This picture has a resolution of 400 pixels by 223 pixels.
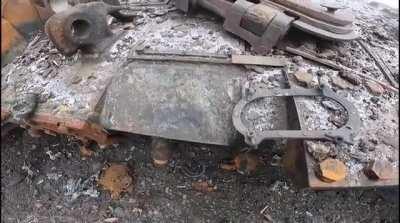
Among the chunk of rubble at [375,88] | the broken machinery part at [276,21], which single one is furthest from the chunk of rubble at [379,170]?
the broken machinery part at [276,21]

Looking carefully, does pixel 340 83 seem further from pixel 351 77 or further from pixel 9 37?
pixel 9 37

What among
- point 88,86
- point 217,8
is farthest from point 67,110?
point 217,8

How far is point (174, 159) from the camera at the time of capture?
3107 mm

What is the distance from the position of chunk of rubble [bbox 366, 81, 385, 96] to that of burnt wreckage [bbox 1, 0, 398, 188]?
0.29m

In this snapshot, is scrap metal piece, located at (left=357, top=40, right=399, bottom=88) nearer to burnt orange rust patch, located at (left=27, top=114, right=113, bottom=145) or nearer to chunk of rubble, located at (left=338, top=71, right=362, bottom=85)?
chunk of rubble, located at (left=338, top=71, right=362, bottom=85)

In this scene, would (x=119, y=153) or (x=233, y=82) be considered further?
(x=119, y=153)

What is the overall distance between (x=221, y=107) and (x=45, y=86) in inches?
51.9

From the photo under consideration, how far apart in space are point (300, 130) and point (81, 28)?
5.65 ft

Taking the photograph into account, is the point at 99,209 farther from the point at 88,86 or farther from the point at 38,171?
the point at 88,86

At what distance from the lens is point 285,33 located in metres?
2.85

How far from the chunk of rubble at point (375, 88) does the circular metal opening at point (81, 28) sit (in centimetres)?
200

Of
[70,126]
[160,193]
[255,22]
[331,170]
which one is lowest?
[160,193]

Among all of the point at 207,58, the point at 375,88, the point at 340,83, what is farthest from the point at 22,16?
the point at 375,88

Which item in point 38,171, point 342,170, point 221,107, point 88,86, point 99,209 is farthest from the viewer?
point 38,171
